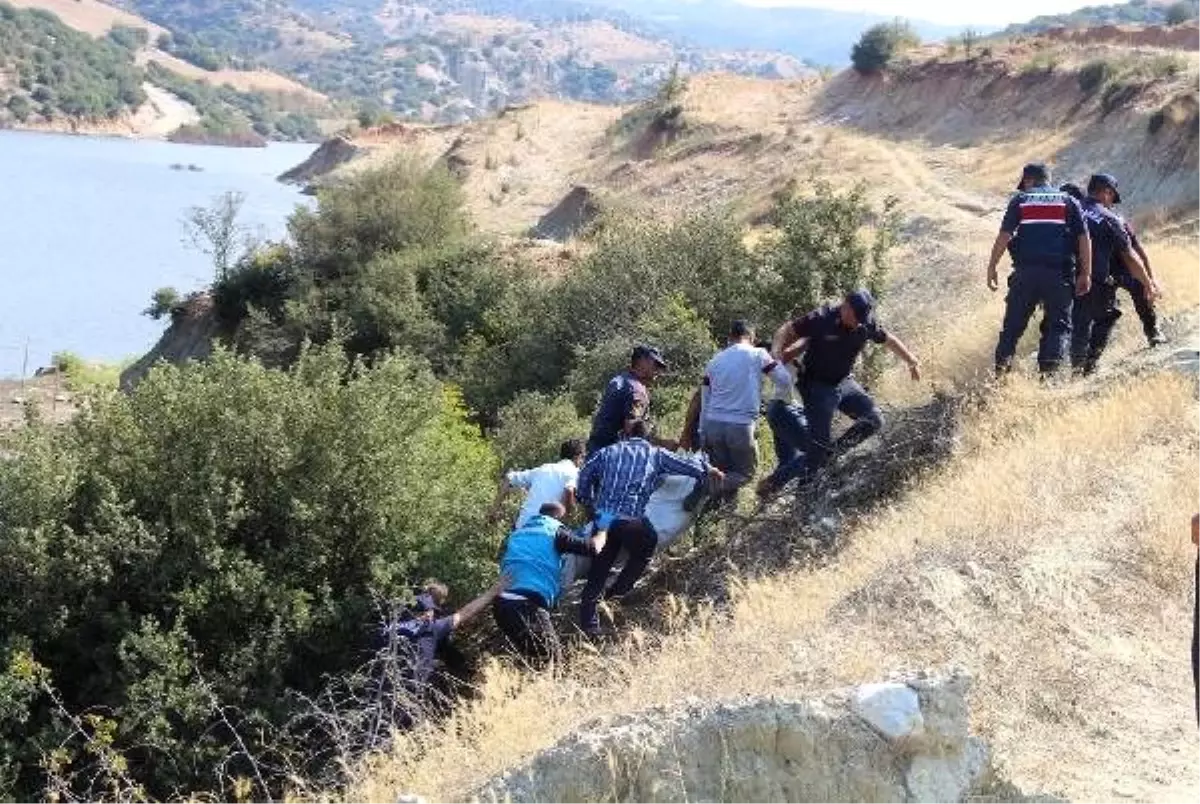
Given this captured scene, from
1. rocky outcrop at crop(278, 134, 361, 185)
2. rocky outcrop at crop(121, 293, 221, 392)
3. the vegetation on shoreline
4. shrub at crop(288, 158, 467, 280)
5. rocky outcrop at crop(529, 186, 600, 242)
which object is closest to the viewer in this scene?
the vegetation on shoreline

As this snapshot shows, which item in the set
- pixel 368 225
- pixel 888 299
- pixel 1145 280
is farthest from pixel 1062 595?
pixel 368 225

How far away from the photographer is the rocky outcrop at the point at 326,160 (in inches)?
3548

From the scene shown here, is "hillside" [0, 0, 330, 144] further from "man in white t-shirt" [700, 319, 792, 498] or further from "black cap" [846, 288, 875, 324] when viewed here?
"black cap" [846, 288, 875, 324]

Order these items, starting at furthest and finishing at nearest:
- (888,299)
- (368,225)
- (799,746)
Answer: (368,225) → (888,299) → (799,746)

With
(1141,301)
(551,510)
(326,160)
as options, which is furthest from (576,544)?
(326,160)

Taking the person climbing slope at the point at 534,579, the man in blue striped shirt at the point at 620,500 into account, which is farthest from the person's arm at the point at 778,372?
the person climbing slope at the point at 534,579

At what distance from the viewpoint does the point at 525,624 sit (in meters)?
9.07

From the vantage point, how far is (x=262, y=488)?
11.2 m

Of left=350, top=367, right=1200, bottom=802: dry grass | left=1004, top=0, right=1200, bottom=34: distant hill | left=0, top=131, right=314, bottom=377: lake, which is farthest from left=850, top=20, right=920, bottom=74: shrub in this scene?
left=1004, top=0, right=1200, bottom=34: distant hill

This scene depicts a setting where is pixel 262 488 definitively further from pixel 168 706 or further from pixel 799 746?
pixel 799 746

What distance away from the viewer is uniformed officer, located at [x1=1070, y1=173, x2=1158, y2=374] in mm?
11398

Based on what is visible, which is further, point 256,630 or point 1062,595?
point 256,630

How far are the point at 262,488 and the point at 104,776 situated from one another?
8.57 ft

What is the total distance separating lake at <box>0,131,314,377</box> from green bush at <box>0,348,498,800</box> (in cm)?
3425
